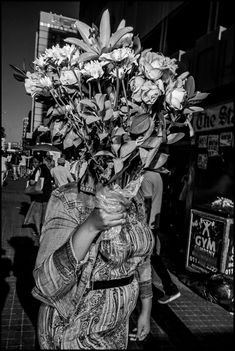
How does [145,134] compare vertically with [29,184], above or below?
above

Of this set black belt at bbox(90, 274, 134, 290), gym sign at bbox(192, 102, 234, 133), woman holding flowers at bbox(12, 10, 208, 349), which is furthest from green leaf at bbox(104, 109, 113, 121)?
gym sign at bbox(192, 102, 234, 133)

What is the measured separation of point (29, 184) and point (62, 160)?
25 cm

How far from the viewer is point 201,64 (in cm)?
721

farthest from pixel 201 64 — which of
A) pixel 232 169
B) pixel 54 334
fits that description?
pixel 54 334

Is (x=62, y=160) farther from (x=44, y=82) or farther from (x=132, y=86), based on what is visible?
(x=132, y=86)

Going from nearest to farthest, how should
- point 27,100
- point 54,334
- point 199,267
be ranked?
point 54,334 < point 27,100 < point 199,267

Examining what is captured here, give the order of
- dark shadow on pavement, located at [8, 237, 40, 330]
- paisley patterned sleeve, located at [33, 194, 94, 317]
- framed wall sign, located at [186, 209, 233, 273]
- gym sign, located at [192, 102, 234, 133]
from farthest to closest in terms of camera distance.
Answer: gym sign, located at [192, 102, 234, 133], framed wall sign, located at [186, 209, 233, 273], dark shadow on pavement, located at [8, 237, 40, 330], paisley patterned sleeve, located at [33, 194, 94, 317]

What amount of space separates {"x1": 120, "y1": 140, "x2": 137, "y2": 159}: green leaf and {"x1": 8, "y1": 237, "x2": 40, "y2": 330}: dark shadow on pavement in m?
3.16

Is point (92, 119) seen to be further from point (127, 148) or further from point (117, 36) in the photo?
point (117, 36)

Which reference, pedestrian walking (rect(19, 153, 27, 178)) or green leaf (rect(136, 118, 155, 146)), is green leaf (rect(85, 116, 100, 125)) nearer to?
green leaf (rect(136, 118, 155, 146))

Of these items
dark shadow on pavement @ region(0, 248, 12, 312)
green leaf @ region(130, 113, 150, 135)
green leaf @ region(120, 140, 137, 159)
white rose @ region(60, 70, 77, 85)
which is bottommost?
dark shadow on pavement @ region(0, 248, 12, 312)

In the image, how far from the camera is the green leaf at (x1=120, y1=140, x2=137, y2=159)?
143 cm

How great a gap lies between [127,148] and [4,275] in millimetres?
4580

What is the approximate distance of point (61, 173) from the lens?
195cm
